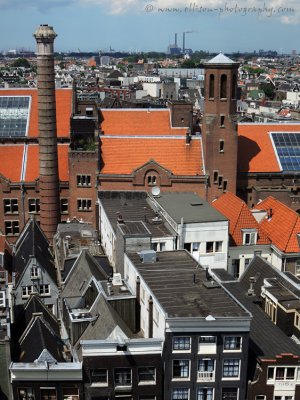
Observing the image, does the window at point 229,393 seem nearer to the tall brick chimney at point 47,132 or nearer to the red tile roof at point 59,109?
the tall brick chimney at point 47,132

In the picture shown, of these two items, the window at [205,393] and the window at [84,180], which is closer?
the window at [205,393]

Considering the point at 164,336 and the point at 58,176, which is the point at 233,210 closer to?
the point at 58,176

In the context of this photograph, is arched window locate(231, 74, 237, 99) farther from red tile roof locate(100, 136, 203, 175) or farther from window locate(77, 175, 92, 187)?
window locate(77, 175, 92, 187)

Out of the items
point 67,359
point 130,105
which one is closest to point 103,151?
Answer: point 67,359

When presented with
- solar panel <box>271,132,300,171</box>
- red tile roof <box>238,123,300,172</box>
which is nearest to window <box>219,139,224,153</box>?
red tile roof <box>238,123,300,172</box>

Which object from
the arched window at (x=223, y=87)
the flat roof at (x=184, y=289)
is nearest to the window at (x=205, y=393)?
the flat roof at (x=184, y=289)
